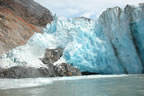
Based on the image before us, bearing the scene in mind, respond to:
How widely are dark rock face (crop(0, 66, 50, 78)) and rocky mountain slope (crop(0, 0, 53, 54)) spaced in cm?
324

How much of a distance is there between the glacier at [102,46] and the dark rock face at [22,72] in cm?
56

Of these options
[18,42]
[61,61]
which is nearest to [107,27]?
[61,61]

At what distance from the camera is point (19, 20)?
925 inches

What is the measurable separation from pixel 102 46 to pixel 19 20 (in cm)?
1128

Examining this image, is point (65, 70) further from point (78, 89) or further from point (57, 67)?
point (78, 89)

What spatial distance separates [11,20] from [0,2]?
5.83 m

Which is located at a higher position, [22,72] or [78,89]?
[22,72]

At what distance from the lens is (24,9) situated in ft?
90.8

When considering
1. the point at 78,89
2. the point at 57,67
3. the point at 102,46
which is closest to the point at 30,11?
the point at 57,67

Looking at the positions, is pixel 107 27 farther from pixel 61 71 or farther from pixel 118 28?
pixel 61 71

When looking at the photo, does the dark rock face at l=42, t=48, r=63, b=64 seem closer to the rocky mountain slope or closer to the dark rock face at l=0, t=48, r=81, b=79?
the dark rock face at l=0, t=48, r=81, b=79

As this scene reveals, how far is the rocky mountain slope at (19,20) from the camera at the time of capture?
65.3ft

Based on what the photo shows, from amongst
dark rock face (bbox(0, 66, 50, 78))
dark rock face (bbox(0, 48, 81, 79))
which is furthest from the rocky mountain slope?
dark rock face (bbox(0, 48, 81, 79))

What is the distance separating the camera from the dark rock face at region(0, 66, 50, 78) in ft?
51.9
